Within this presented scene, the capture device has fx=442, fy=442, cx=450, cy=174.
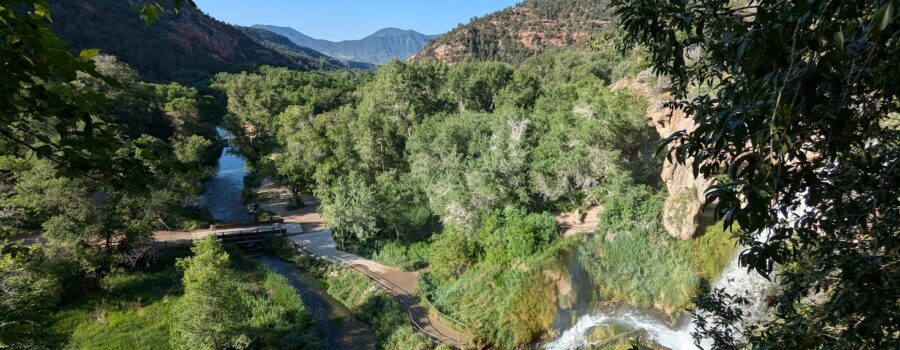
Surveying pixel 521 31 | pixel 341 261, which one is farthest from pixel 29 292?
pixel 521 31

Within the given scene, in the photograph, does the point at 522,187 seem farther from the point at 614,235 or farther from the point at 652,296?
the point at 652,296

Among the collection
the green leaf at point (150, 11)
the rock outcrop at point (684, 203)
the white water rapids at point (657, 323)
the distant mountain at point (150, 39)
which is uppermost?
the distant mountain at point (150, 39)

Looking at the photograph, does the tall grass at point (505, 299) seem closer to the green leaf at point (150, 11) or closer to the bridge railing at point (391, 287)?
the bridge railing at point (391, 287)

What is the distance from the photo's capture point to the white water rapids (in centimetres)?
988

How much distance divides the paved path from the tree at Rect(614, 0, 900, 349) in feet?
33.7

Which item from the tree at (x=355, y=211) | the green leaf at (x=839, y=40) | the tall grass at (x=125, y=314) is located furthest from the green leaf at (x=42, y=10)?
the tree at (x=355, y=211)

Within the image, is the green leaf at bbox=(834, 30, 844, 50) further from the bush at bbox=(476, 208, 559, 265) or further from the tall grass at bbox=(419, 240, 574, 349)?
the bush at bbox=(476, 208, 559, 265)

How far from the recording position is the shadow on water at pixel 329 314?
505 inches

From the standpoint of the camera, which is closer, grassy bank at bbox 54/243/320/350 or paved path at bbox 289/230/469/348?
grassy bank at bbox 54/243/320/350

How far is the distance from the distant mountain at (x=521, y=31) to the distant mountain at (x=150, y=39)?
3663 centimetres

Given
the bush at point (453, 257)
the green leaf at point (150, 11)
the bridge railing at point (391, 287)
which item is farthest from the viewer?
the bush at point (453, 257)

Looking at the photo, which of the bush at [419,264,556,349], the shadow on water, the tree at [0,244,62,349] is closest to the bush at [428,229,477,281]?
the bush at [419,264,556,349]

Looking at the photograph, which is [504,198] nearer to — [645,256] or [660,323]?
[645,256]

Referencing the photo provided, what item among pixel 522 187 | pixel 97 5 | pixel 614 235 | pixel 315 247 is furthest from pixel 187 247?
pixel 97 5
